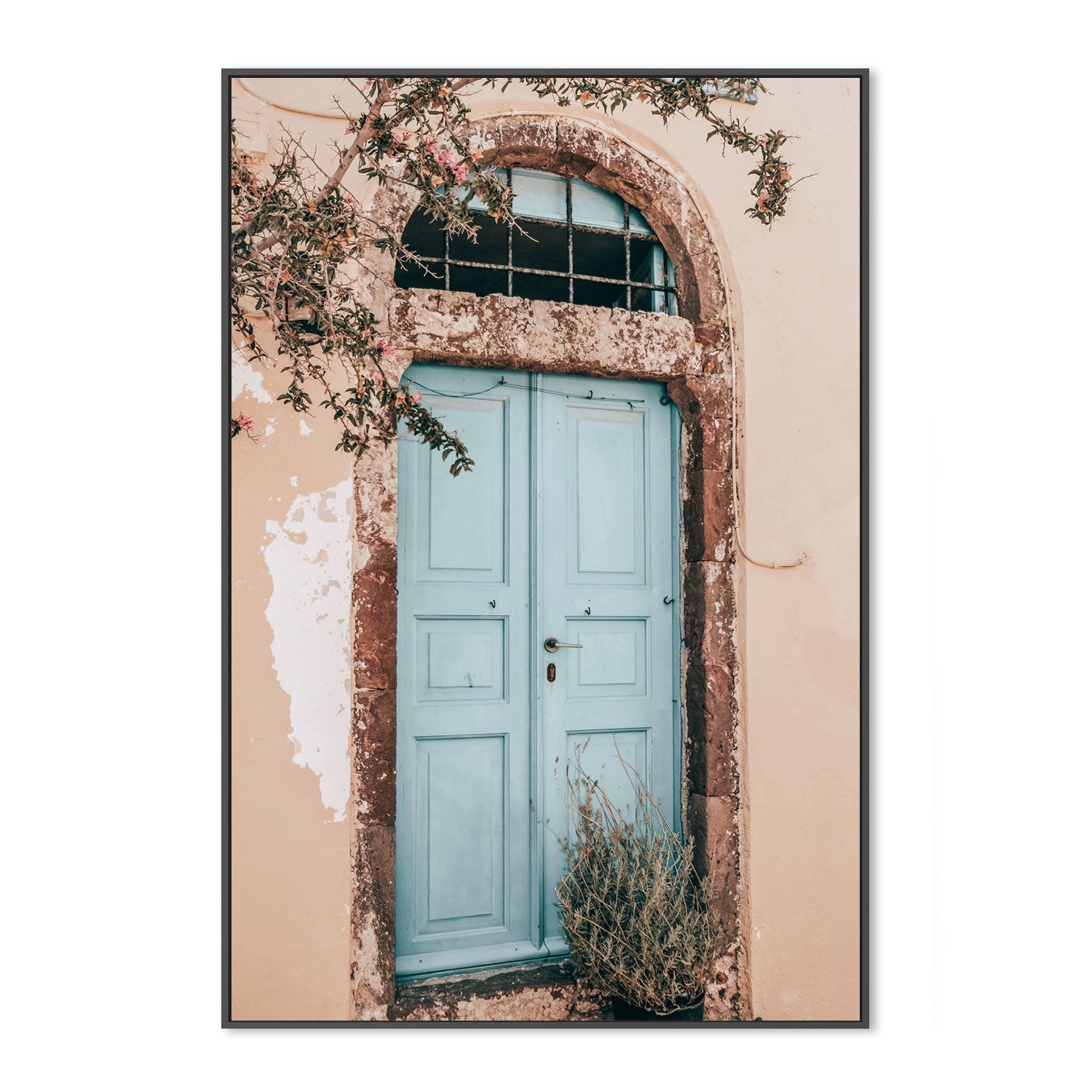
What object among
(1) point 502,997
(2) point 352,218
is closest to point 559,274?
(2) point 352,218

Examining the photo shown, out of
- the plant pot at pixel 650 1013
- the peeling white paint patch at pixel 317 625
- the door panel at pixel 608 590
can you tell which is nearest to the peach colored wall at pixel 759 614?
the peeling white paint patch at pixel 317 625

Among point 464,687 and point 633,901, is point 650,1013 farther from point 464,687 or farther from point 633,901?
point 464,687

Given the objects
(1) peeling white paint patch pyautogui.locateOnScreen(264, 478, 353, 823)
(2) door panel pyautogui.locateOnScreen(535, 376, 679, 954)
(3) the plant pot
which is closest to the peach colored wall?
(1) peeling white paint patch pyautogui.locateOnScreen(264, 478, 353, 823)

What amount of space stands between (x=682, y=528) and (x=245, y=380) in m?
1.29

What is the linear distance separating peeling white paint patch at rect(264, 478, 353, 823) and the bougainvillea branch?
0.67ft

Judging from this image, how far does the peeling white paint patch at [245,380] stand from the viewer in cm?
163

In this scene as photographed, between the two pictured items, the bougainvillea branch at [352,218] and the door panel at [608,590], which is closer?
the bougainvillea branch at [352,218]

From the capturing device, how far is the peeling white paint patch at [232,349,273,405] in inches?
64.2

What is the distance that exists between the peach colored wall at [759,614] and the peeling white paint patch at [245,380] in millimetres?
11

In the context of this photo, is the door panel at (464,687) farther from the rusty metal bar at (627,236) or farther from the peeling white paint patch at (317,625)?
the rusty metal bar at (627,236)

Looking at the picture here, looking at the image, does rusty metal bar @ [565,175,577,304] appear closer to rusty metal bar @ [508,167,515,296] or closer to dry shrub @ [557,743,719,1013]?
rusty metal bar @ [508,167,515,296]

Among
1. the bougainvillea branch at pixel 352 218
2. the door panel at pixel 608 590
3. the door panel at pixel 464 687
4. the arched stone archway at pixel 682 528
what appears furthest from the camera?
the door panel at pixel 608 590
